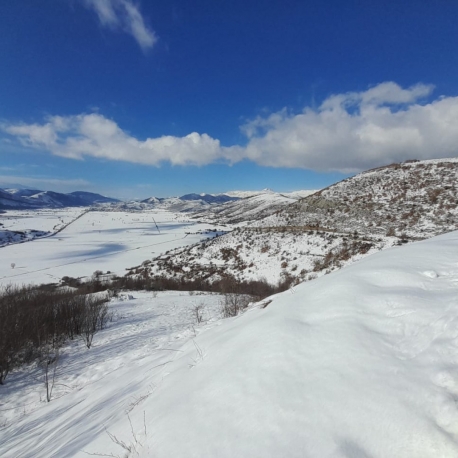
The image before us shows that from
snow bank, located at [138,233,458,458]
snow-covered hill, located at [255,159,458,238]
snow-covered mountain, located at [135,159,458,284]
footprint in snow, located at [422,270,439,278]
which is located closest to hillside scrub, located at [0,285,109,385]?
snow bank, located at [138,233,458,458]

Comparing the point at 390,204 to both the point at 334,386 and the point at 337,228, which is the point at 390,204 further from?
the point at 334,386

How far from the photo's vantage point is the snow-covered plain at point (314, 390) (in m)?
2.18

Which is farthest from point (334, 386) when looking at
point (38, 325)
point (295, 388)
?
point (38, 325)

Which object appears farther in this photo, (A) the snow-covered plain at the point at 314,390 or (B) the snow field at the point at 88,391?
(B) the snow field at the point at 88,391

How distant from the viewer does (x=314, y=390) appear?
8.77 ft

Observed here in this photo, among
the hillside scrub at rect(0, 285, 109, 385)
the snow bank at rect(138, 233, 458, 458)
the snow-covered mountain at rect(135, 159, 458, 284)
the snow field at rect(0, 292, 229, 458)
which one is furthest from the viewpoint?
the snow-covered mountain at rect(135, 159, 458, 284)

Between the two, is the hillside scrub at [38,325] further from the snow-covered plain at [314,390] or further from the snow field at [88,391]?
the snow-covered plain at [314,390]

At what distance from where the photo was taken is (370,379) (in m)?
2.61

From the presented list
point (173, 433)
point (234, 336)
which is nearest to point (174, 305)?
point (234, 336)

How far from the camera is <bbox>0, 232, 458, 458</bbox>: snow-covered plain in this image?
2.18m

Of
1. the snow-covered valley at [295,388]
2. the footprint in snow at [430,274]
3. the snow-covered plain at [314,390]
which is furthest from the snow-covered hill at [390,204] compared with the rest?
the snow-covered plain at [314,390]

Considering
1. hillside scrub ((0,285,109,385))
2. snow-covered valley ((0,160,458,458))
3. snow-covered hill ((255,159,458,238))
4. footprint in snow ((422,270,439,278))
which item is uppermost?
snow-covered hill ((255,159,458,238))

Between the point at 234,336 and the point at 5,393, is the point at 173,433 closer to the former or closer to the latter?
the point at 234,336

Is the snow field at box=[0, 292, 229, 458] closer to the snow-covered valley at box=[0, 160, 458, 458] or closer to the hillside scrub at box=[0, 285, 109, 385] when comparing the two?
the snow-covered valley at box=[0, 160, 458, 458]
